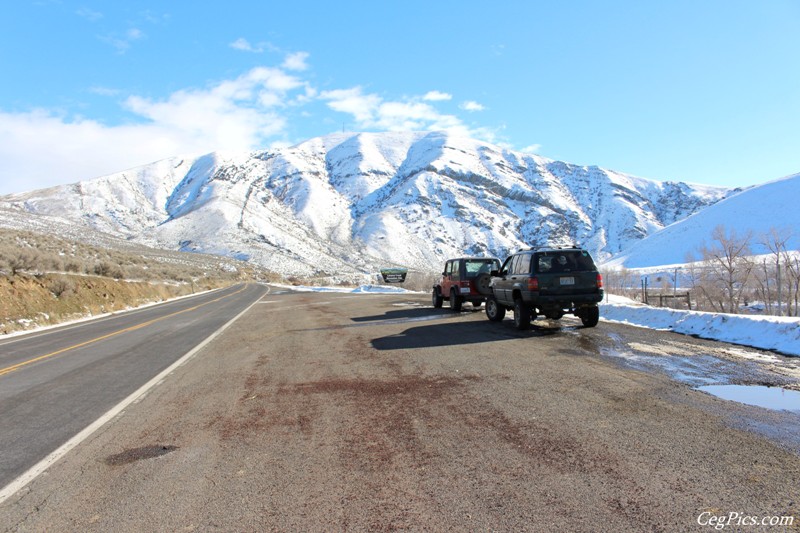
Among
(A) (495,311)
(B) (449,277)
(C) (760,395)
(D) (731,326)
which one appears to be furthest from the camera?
(B) (449,277)

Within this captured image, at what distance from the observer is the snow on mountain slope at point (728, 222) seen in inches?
5645

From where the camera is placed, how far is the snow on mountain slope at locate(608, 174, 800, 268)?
143375 millimetres

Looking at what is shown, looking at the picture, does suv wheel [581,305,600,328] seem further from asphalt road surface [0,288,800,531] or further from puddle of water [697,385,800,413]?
puddle of water [697,385,800,413]

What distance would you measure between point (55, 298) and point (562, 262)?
22281 mm

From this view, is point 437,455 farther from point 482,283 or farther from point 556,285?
point 482,283

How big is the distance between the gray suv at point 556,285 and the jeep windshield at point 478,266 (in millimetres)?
4784

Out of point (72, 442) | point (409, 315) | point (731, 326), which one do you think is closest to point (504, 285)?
point (409, 315)

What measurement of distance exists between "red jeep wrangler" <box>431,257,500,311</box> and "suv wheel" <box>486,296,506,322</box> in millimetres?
1727

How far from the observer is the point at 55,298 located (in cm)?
2092

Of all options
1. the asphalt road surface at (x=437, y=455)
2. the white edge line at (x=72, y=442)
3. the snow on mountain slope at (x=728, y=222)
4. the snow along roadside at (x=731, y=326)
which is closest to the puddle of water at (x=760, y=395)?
the asphalt road surface at (x=437, y=455)

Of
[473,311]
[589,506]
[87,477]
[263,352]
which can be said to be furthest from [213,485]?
[473,311]

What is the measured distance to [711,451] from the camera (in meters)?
3.82

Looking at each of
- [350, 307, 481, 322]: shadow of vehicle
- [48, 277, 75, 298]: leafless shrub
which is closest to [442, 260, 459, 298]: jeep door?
[350, 307, 481, 322]: shadow of vehicle

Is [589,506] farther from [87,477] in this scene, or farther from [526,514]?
[87,477]
